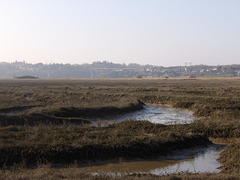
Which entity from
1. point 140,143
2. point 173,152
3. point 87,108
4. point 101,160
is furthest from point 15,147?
point 87,108

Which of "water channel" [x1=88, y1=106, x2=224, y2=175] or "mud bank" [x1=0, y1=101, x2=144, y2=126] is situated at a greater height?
"mud bank" [x1=0, y1=101, x2=144, y2=126]

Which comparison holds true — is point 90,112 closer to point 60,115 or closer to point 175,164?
point 60,115

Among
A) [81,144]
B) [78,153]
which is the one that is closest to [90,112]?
[81,144]

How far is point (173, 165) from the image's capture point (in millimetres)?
14891

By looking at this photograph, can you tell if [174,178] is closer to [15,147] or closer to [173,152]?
[173,152]

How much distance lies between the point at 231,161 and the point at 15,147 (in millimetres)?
9189

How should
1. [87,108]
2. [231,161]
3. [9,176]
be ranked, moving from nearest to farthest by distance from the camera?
[9,176] < [231,161] < [87,108]

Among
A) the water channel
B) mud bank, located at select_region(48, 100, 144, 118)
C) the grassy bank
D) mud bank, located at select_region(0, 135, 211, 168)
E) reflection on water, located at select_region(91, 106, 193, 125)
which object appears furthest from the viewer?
mud bank, located at select_region(48, 100, 144, 118)

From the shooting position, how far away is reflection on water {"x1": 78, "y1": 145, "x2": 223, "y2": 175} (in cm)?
1372

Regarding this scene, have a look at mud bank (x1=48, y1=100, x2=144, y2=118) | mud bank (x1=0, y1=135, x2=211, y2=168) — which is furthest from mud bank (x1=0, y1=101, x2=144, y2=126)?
mud bank (x1=0, y1=135, x2=211, y2=168)

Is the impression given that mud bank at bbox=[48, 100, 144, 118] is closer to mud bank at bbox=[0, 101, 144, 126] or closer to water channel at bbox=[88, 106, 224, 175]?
mud bank at bbox=[0, 101, 144, 126]

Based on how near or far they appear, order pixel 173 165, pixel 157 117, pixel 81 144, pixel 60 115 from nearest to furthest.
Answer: pixel 173 165, pixel 81 144, pixel 60 115, pixel 157 117

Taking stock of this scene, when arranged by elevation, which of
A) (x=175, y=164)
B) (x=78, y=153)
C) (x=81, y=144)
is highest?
(x=81, y=144)

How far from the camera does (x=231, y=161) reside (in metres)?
13.9
